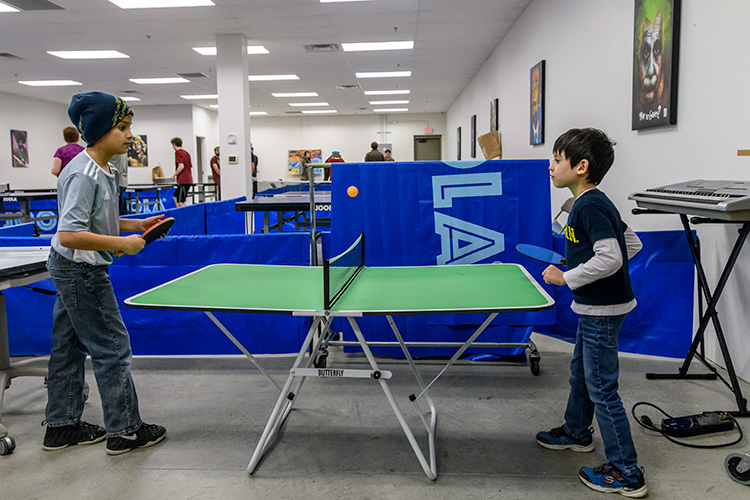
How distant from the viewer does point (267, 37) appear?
889 cm

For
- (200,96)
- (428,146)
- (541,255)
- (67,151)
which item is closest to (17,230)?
(67,151)

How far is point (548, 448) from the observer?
2303 millimetres

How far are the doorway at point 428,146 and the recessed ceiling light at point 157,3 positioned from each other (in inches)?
581

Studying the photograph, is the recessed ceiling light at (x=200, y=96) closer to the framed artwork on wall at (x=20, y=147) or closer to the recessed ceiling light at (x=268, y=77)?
the recessed ceiling light at (x=268, y=77)

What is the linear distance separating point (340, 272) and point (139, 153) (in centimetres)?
1747

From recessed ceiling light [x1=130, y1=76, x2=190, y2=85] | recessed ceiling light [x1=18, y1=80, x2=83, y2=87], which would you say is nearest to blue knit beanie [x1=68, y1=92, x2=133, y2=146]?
recessed ceiling light [x1=130, y1=76, x2=190, y2=85]

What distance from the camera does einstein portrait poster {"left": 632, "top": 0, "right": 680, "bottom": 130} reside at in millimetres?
3424

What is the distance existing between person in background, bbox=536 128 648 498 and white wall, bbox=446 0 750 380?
1.33 meters

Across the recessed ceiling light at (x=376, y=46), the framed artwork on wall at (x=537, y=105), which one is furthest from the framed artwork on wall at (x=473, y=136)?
the framed artwork on wall at (x=537, y=105)

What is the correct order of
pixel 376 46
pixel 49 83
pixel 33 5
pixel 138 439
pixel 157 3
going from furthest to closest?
pixel 49 83 → pixel 376 46 → pixel 157 3 → pixel 33 5 → pixel 138 439

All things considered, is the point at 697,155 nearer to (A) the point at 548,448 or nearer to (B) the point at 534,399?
(B) the point at 534,399

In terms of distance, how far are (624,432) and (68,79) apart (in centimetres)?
1355

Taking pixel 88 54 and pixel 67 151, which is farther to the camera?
pixel 88 54

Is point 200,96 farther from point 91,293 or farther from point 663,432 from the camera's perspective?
point 663,432
